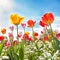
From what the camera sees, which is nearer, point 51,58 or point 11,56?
point 51,58

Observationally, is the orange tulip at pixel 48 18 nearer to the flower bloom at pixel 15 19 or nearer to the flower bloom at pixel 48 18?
the flower bloom at pixel 48 18

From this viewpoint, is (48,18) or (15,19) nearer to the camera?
(48,18)

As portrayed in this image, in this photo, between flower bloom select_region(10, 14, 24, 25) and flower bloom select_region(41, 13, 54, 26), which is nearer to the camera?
flower bloom select_region(41, 13, 54, 26)

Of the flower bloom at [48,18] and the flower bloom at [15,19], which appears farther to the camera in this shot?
the flower bloom at [15,19]

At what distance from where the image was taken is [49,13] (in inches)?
134

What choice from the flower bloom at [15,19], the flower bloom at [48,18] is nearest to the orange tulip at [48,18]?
the flower bloom at [48,18]

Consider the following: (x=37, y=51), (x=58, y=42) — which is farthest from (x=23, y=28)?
(x=58, y=42)

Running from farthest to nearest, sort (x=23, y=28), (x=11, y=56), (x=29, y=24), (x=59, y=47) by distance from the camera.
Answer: (x=23, y=28)
(x=29, y=24)
(x=59, y=47)
(x=11, y=56)

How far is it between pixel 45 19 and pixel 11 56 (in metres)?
1.40

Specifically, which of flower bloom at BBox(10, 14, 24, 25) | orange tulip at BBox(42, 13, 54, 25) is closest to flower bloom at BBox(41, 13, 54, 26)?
orange tulip at BBox(42, 13, 54, 25)

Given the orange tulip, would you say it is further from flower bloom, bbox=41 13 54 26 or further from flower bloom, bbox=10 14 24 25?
flower bloom, bbox=10 14 24 25

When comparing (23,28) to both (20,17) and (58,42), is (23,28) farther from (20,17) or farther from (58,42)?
(58,42)

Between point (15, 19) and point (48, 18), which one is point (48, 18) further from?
point (15, 19)

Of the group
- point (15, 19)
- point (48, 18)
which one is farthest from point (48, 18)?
point (15, 19)
